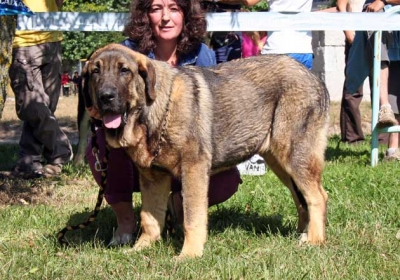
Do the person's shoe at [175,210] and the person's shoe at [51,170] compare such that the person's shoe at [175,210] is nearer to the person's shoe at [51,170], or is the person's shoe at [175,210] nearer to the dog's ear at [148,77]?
the dog's ear at [148,77]

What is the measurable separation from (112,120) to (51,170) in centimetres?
358

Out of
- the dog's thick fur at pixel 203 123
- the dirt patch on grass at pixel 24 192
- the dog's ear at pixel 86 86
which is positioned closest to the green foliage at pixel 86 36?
the dirt patch on grass at pixel 24 192

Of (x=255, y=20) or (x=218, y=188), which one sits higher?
(x=255, y=20)

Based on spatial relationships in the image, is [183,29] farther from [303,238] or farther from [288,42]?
[288,42]

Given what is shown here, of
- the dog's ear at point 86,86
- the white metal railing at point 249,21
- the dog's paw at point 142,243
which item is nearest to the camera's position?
the dog's ear at point 86,86

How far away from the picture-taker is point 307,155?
466 cm

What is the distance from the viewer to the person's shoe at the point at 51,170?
292 inches

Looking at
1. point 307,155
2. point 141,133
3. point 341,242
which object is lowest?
point 341,242

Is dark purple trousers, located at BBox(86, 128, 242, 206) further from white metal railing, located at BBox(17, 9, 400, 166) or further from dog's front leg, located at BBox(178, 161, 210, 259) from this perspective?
white metal railing, located at BBox(17, 9, 400, 166)

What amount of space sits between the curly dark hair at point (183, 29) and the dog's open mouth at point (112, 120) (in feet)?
3.40

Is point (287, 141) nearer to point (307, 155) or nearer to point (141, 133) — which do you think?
point (307, 155)

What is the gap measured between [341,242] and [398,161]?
129 inches

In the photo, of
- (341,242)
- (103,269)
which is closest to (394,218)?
(341,242)

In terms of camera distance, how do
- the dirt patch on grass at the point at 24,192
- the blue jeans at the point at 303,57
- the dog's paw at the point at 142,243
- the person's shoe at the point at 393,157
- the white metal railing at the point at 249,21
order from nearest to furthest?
the dog's paw at the point at 142,243
the dirt patch on grass at the point at 24,192
the blue jeans at the point at 303,57
the white metal railing at the point at 249,21
the person's shoe at the point at 393,157
